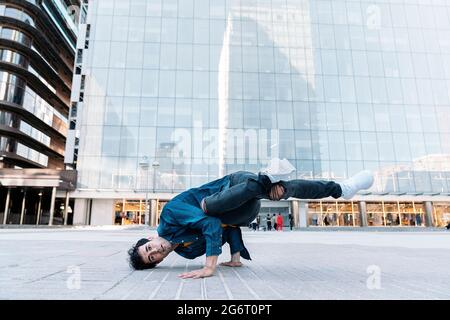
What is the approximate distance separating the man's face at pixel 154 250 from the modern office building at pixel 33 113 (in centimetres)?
3383

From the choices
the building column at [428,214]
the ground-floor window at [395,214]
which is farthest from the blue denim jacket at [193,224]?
the building column at [428,214]

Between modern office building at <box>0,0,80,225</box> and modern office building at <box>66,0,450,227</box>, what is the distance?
6.00 metres

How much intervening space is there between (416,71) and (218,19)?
26.1m

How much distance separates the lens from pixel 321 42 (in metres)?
40.7

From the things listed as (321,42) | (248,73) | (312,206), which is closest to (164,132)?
A: (248,73)

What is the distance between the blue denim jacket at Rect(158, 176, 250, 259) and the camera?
151 inches

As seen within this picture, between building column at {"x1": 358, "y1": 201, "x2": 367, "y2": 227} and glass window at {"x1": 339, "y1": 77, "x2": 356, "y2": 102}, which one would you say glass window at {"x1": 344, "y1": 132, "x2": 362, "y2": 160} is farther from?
building column at {"x1": 358, "y1": 201, "x2": 367, "y2": 227}

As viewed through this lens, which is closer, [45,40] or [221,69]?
[221,69]

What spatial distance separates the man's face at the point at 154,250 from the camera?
4207 mm

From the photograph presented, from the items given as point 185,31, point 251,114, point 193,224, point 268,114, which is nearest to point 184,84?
point 185,31

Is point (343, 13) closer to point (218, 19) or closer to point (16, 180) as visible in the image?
point (218, 19)

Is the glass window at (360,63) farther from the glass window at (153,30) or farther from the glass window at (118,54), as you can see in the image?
the glass window at (118,54)
